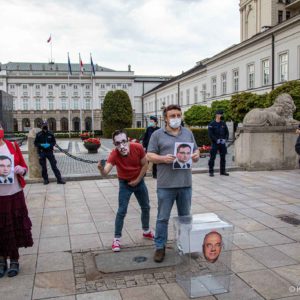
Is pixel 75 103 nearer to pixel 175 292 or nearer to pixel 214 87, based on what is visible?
pixel 214 87

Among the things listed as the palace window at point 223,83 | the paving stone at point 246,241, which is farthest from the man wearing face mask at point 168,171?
the palace window at point 223,83

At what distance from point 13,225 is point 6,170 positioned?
2.09ft

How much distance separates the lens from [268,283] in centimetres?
391

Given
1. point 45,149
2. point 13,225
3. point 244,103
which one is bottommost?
point 13,225

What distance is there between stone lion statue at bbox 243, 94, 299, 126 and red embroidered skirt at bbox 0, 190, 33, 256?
32.0ft

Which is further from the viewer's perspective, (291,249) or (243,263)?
(291,249)

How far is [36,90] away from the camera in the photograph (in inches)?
3812

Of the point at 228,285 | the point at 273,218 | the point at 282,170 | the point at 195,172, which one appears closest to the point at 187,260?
the point at 228,285

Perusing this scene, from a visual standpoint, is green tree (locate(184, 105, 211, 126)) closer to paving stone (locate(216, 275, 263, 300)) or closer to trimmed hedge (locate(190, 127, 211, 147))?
trimmed hedge (locate(190, 127, 211, 147))

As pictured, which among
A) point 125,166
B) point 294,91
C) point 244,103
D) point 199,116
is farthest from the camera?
point 199,116

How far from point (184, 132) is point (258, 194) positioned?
15.9 ft

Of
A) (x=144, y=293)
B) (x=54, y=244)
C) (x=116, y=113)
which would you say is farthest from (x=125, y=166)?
(x=116, y=113)

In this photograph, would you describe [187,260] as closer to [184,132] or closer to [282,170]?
[184,132]

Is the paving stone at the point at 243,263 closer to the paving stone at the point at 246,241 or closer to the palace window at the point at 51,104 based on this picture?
the paving stone at the point at 246,241
